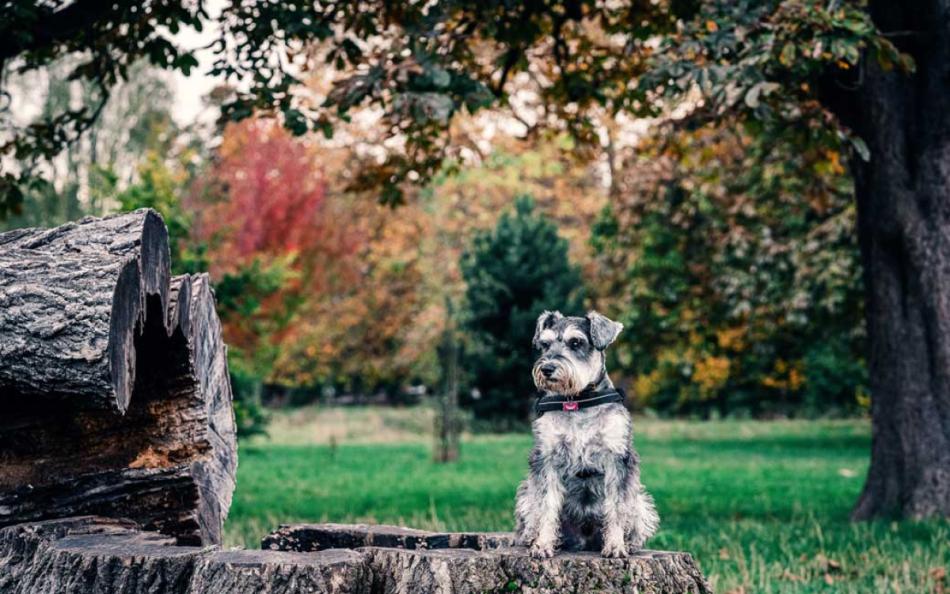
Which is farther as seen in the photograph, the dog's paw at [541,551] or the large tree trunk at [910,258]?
the large tree trunk at [910,258]

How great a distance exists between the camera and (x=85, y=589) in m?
4.39

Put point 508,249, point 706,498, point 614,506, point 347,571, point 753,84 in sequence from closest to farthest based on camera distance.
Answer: point 347,571, point 614,506, point 753,84, point 706,498, point 508,249

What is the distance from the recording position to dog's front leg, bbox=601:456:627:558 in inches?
170

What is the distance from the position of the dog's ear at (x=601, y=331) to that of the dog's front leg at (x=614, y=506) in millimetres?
486

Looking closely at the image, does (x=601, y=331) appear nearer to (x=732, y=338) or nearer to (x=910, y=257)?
(x=910, y=257)

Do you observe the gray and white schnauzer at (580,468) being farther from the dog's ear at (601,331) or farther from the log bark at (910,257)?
the log bark at (910,257)

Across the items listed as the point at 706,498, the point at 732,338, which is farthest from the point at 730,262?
the point at 706,498

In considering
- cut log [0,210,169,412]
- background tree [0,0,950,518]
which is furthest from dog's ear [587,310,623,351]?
background tree [0,0,950,518]

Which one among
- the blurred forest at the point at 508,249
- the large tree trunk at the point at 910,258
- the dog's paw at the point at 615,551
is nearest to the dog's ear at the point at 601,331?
the dog's paw at the point at 615,551

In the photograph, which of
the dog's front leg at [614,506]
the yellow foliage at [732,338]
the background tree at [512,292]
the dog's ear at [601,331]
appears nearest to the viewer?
the dog's front leg at [614,506]

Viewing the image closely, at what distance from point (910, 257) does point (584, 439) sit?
690 centimetres

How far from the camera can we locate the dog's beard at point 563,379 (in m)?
4.43

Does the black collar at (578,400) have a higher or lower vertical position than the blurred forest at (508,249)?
lower

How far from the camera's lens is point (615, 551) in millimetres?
4305
